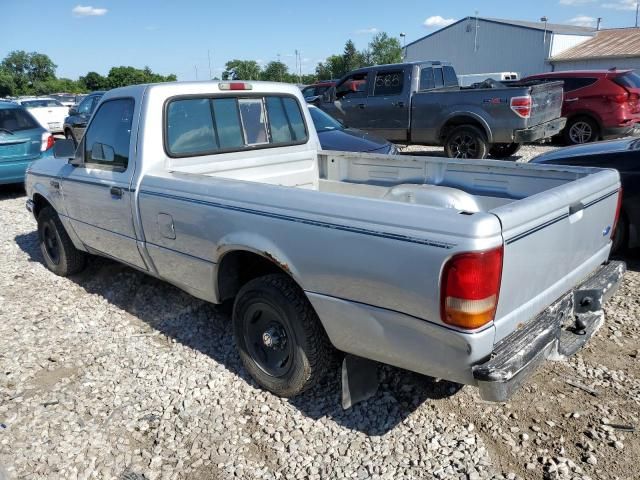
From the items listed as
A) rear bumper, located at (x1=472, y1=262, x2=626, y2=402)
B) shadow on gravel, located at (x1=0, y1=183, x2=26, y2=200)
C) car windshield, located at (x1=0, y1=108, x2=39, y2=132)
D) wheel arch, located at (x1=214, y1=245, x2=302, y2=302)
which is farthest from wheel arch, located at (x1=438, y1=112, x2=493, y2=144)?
shadow on gravel, located at (x1=0, y1=183, x2=26, y2=200)

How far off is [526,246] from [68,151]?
13.5 ft

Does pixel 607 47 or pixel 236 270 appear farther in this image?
pixel 607 47

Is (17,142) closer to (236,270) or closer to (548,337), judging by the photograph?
(236,270)

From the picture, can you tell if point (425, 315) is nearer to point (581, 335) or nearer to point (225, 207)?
point (581, 335)

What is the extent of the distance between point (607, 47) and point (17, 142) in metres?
36.6

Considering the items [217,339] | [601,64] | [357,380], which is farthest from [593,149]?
[601,64]

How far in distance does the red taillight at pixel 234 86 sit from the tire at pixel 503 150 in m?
7.20

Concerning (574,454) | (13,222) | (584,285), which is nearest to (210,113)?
(584,285)

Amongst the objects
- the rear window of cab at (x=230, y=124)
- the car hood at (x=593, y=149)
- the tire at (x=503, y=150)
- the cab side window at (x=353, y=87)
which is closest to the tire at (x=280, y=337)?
the rear window of cab at (x=230, y=124)

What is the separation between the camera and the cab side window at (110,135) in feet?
13.0

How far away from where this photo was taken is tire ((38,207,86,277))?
5246mm

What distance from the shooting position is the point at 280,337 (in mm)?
3160

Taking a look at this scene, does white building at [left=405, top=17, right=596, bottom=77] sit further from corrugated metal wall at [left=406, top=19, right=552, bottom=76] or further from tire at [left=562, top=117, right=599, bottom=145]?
tire at [left=562, top=117, right=599, bottom=145]

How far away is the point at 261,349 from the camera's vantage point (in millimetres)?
3350
